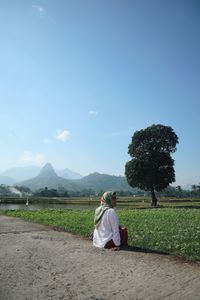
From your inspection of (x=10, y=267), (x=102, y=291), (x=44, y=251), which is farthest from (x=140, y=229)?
(x=102, y=291)

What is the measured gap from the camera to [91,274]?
8.60 meters

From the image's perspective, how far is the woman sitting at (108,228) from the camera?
11.9 meters

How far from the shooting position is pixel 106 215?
39.9 ft

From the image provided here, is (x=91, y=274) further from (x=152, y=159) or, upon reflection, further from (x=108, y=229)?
(x=152, y=159)

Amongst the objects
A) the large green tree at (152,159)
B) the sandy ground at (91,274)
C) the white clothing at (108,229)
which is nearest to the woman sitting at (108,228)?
the white clothing at (108,229)

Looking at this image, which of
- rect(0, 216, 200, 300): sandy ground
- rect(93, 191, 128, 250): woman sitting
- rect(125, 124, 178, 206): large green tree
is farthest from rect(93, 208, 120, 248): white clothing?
rect(125, 124, 178, 206): large green tree

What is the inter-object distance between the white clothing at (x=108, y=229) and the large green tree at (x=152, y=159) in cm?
4954

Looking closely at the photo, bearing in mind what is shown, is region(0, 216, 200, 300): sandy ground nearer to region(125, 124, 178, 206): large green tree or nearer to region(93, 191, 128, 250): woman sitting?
region(93, 191, 128, 250): woman sitting

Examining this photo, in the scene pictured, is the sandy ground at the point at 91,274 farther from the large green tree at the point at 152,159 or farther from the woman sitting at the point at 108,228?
the large green tree at the point at 152,159

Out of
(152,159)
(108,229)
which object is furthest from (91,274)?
(152,159)

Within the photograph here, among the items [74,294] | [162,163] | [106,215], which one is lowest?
[74,294]

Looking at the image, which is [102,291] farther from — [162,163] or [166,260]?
[162,163]

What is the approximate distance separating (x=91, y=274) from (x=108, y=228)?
349 cm

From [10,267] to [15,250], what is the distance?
8.12 ft
